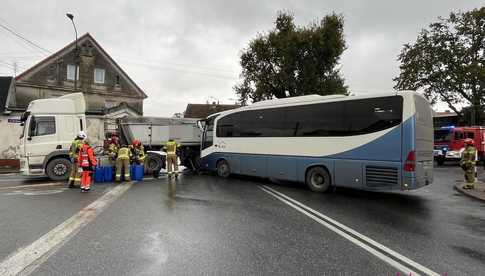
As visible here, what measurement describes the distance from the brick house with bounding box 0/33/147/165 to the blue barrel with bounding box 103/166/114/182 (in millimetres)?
16753

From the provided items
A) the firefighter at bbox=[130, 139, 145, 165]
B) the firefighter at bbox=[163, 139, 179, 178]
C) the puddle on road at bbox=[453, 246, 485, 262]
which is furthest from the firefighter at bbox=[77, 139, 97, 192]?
the puddle on road at bbox=[453, 246, 485, 262]

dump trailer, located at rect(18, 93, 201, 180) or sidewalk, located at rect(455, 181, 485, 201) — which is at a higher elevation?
dump trailer, located at rect(18, 93, 201, 180)

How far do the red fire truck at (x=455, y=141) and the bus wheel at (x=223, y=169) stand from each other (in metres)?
17.8

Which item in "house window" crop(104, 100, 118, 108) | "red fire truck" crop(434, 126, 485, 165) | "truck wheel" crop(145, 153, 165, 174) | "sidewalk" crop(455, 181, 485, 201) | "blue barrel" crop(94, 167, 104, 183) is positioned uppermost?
"house window" crop(104, 100, 118, 108)

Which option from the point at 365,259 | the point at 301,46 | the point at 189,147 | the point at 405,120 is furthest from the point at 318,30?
the point at 365,259

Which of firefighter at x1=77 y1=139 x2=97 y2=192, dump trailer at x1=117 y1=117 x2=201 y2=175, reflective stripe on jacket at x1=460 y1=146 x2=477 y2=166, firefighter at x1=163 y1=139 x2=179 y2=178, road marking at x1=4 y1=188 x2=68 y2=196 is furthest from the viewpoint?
dump trailer at x1=117 y1=117 x2=201 y2=175

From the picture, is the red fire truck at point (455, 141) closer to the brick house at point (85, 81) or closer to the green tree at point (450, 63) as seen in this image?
the green tree at point (450, 63)

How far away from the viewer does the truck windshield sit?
2372cm

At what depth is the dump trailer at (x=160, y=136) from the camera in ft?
50.6

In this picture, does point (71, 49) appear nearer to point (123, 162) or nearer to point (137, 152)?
point (137, 152)

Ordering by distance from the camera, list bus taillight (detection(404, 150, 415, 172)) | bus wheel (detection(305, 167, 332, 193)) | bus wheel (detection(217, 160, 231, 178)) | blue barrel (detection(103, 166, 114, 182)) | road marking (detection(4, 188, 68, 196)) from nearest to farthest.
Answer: bus taillight (detection(404, 150, 415, 172))
road marking (detection(4, 188, 68, 196))
bus wheel (detection(305, 167, 332, 193))
blue barrel (detection(103, 166, 114, 182))
bus wheel (detection(217, 160, 231, 178))

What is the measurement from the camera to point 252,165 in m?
13.0

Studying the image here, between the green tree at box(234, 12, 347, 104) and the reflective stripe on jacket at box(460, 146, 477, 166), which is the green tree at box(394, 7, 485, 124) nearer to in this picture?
the green tree at box(234, 12, 347, 104)

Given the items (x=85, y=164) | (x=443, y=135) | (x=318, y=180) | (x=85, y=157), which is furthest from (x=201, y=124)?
(x=443, y=135)
